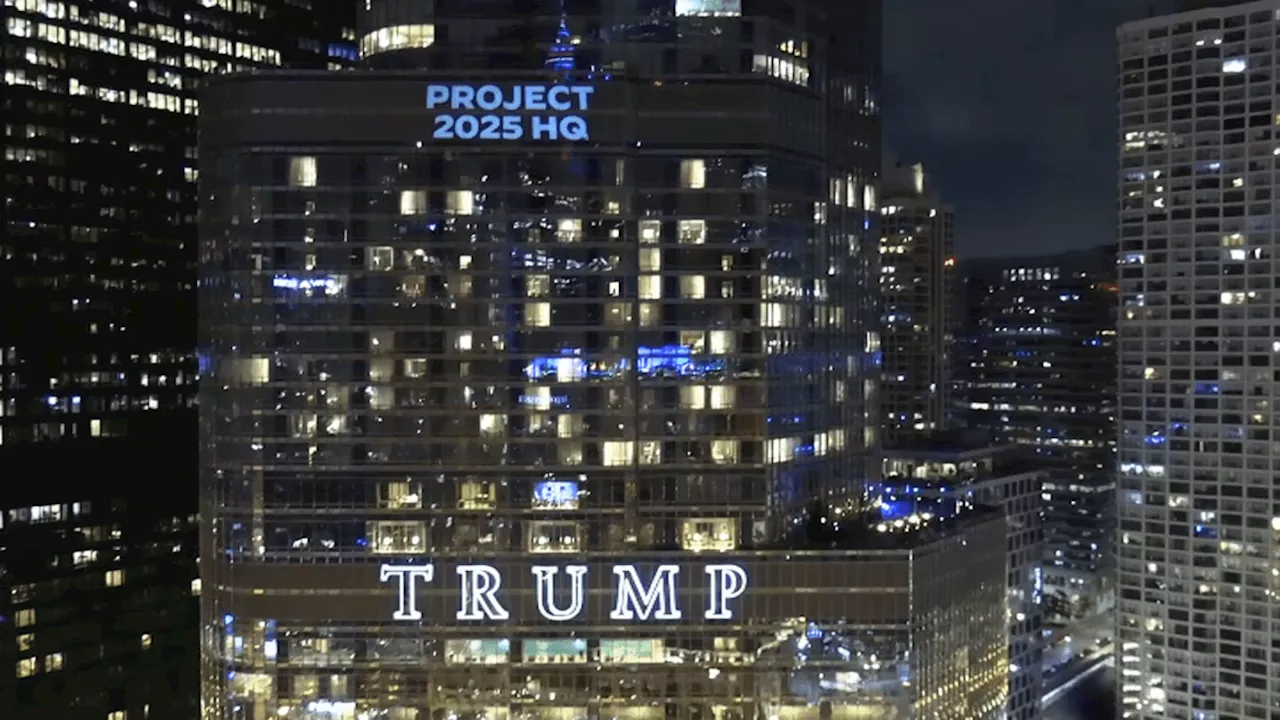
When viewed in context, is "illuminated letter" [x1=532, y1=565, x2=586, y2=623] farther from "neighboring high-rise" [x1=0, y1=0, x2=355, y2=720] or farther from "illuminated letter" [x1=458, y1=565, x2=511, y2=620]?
"neighboring high-rise" [x1=0, y1=0, x2=355, y2=720]

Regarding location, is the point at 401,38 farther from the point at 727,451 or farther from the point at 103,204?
the point at 103,204

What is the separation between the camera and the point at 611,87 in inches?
3292

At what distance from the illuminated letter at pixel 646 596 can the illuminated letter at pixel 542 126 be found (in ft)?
93.5

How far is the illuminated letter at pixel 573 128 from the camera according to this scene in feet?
275

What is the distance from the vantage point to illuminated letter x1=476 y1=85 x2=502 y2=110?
83250 mm

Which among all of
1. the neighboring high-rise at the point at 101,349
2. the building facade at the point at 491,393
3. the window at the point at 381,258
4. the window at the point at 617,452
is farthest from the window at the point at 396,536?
the neighboring high-rise at the point at 101,349

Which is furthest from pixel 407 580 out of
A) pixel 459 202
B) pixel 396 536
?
pixel 459 202

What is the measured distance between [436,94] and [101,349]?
56.4 metres

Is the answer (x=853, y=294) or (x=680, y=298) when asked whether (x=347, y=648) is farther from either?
(x=853, y=294)

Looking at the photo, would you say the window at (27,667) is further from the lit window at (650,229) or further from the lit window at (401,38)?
the lit window at (650,229)

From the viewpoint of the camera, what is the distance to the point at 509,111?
8369cm

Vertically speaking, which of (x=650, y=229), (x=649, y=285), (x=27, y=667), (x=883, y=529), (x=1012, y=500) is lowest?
(x=27, y=667)

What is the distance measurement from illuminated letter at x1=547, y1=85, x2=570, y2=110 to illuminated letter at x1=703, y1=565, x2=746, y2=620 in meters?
31.5

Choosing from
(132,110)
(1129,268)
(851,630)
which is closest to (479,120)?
(851,630)
